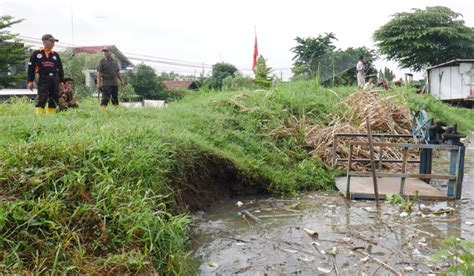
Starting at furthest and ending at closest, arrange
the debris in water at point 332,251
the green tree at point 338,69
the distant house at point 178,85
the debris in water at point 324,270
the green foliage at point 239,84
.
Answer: the distant house at point 178,85, the green tree at point 338,69, the green foliage at point 239,84, the debris in water at point 332,251, the debris in water at point 324,270

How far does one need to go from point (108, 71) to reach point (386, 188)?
6.58m

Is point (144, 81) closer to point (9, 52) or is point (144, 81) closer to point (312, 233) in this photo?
point (9, 52)

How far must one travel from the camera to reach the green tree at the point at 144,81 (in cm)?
3322

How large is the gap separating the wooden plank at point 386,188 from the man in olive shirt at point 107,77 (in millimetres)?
5577

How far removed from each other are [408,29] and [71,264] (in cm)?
3029

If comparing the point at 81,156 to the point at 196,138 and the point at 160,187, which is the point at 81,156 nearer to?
the point at 160,187

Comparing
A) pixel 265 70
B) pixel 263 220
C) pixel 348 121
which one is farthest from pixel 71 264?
pixel 265 70

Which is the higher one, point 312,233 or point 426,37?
point 426,37

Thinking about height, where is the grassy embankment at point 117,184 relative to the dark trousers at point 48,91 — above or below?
below

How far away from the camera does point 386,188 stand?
6.79 metres

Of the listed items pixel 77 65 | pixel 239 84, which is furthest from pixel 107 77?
pixel 77 65

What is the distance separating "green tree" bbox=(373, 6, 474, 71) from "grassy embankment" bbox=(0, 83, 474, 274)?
24190 mm

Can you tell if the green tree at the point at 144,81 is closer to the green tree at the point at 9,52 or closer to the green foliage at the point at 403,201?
the green tree at the point at 9,52

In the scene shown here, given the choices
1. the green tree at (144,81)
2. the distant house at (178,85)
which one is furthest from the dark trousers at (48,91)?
the green tree at (144,81)
